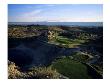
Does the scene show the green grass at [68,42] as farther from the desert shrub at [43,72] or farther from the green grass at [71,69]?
the desert shrub at [43,72]

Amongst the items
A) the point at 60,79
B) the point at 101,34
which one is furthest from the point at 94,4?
the point at 60,79

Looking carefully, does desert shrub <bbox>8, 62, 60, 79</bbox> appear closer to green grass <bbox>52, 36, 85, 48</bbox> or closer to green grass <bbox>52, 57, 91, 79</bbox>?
green grass <bbox>52, 57, 91, 79</bbox>

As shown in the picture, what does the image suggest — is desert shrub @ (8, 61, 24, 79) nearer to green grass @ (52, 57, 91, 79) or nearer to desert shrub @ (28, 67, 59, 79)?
desert shrub @ (28, 67, 59, 79)

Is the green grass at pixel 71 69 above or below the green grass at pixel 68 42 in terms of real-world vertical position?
below

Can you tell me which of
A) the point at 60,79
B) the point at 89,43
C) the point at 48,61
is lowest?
→ the point at 60,79

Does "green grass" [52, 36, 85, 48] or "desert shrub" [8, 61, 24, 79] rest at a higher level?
"green grass" [52, 36, 85, 48]

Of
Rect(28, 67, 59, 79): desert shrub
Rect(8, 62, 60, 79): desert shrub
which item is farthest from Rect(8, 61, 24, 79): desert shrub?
Rect(28, 67, 59, 79): desert shrub

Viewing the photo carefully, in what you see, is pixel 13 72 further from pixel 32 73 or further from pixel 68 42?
pixel 68 42

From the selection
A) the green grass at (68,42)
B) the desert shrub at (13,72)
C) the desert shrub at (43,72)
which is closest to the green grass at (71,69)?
the desert shrub at (43,72)
